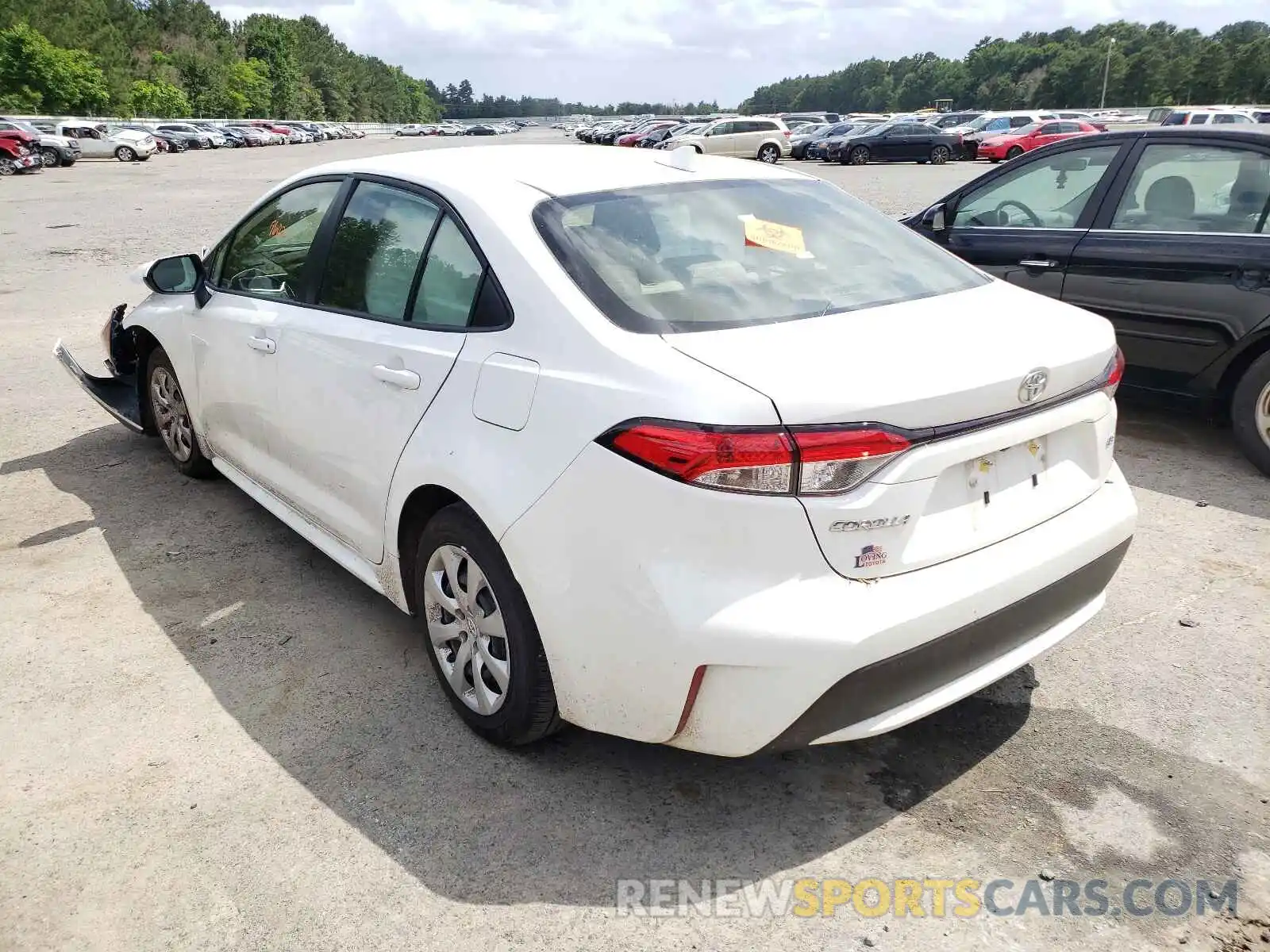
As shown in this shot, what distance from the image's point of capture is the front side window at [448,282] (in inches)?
114

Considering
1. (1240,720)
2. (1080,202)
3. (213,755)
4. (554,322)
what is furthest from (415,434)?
(1080,202)

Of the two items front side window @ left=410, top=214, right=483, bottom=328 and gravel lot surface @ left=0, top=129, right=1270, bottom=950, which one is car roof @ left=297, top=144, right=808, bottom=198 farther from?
gravel lot surface @ left=0, top=129, right=1270, bottom=950

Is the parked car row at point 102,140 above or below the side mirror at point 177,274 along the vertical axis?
below

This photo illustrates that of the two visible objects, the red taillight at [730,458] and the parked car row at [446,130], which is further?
the parked car row at [446,130]

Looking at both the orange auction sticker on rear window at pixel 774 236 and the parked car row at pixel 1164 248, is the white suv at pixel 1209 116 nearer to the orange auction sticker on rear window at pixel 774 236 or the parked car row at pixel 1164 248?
the parked car row at pixel 1164 248

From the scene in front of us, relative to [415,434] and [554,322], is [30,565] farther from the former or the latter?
[554,322]

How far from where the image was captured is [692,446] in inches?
87.0

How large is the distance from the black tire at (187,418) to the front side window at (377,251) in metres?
1.72

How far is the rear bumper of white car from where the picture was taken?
2225 millimetres

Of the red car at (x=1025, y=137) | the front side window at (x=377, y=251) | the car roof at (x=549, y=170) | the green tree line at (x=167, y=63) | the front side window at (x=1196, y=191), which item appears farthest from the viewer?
the green tree line at (x=167, y=63)

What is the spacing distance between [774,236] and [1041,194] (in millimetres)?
3700

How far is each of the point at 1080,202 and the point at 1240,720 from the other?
143 inches

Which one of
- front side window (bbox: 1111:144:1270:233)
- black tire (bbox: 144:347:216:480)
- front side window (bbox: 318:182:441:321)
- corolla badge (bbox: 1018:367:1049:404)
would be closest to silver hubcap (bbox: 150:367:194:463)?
black tire (bbox: 144:347:216:480)

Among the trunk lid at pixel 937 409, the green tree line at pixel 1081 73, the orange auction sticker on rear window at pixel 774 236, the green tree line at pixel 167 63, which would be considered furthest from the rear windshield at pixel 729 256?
the green tree line at pixel 1081 73
